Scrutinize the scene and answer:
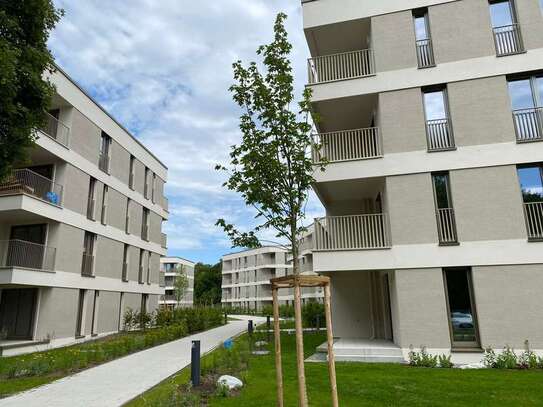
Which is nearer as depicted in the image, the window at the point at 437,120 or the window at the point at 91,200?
the window at the point at 437,120

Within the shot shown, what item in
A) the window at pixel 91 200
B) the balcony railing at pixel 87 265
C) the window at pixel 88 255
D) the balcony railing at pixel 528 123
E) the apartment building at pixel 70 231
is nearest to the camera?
the balcony railing at pixel 528 123

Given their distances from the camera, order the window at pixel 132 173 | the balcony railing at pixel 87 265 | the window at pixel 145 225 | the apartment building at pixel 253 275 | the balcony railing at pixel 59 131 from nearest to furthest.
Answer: the balcony railing at pixel 59 131 → the balcony railing at pixel 87 265 → the window at pixel 132 173 → the window at pixel 145 225 → the apartment building at pixel 253 275

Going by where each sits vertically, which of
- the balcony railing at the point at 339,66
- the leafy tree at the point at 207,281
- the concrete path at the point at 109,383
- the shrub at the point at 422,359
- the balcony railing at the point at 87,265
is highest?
the balcony railing at the point at 339,66

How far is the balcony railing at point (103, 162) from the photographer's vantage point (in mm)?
23750

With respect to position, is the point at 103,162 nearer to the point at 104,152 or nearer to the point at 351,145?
the point at 104,152

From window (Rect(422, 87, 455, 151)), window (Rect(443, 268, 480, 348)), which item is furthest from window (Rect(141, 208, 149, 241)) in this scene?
window (Rect(443, 268, 480, 348))

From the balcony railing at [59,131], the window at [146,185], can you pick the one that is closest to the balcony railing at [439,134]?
the balcony railing at [59,131]

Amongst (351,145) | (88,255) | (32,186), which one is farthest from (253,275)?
(351,145)

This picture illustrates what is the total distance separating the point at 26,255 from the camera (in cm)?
1836

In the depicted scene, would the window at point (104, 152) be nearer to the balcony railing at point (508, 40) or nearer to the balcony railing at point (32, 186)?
the balcony railing at point (32, 186)

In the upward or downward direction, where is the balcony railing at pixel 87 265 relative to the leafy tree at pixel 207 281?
downward

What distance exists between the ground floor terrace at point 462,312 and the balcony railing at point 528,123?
4247 mm

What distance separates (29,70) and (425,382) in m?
12.1

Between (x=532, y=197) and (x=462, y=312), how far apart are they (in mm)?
4325
